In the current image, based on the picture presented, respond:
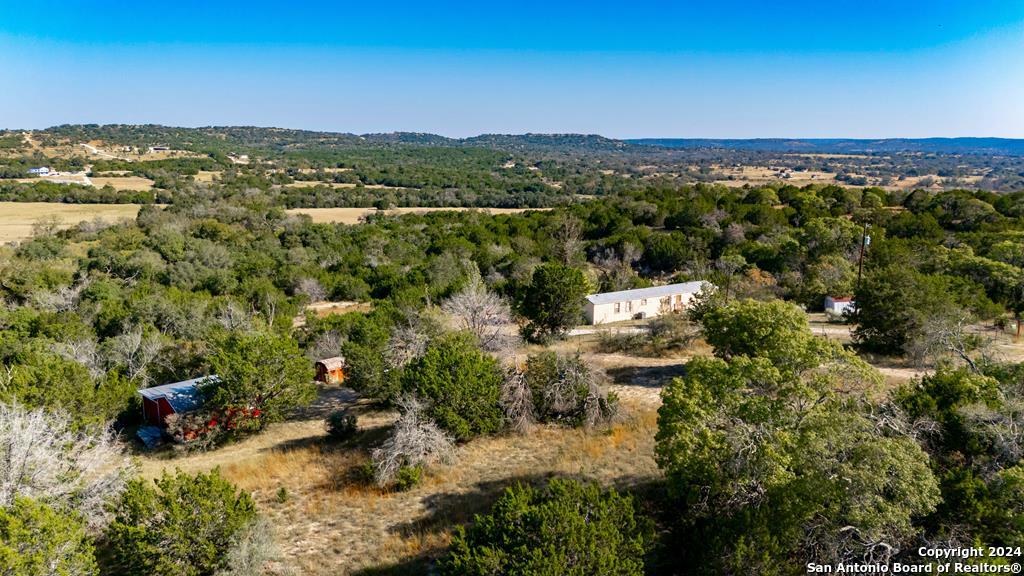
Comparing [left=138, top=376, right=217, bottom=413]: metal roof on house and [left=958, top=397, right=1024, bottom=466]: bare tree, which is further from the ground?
[left=958, top=397, right=1024, bottom=466]: bare tree

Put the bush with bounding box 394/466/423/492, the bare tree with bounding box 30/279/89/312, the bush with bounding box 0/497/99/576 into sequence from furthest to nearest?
1. the bare tree with bounding box 30/279/89/312
2. the bush with bounding box 394/466/423/492
3. the bush with bounding box 0/497/99/576

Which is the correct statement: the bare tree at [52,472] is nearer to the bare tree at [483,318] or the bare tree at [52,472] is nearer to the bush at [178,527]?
the bush at [178,527]

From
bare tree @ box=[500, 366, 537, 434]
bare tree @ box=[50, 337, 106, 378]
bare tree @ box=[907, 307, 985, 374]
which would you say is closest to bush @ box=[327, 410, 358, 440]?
bare tree @ box=[500, 366, 537, 434]

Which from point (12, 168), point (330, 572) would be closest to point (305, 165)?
point (12, 168)

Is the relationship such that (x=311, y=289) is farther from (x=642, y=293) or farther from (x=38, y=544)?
(x=38, y=544)

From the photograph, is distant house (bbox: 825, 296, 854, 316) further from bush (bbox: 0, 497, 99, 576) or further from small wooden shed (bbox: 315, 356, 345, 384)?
bush (bbox: 0, 497, 99, 576)

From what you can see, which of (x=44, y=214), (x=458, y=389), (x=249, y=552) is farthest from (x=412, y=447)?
(x=44, y=214)
